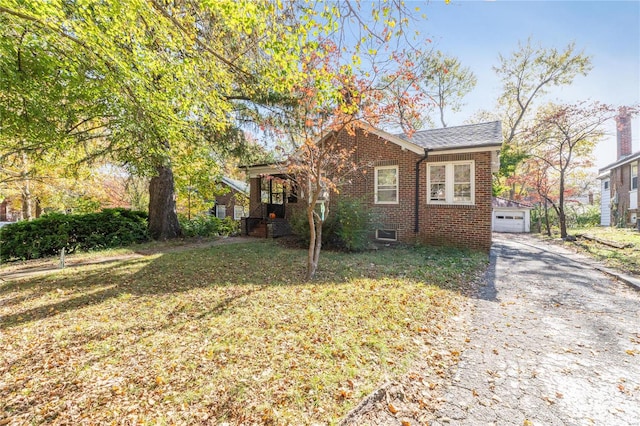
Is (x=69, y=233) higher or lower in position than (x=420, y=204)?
lower

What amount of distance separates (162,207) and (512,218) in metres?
22.0

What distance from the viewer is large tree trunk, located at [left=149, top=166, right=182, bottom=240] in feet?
39.2

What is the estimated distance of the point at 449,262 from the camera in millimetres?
7812

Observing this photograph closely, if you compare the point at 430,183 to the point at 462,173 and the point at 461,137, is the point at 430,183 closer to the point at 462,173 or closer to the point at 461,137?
the point at 462,173

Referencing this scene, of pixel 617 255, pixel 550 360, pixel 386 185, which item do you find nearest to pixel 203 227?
pixel 386 185

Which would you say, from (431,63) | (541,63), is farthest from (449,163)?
(541,63)

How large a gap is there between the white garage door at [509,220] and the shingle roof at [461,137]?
11.6 metres

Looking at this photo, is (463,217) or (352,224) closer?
(352,224)

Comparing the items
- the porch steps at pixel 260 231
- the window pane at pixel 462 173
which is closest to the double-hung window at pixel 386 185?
the window pane at pixel 462 173

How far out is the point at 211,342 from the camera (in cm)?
334

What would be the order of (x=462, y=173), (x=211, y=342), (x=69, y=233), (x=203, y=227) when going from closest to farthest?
1. (x=211, y=342)
2. (x=69, y=233)
3. (x=462, y=173)
4. (x=203, y=227)

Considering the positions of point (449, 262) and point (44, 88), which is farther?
point (449, 262)

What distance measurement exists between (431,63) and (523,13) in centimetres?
1654

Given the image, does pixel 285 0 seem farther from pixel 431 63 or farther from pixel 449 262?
pixel 431 63
